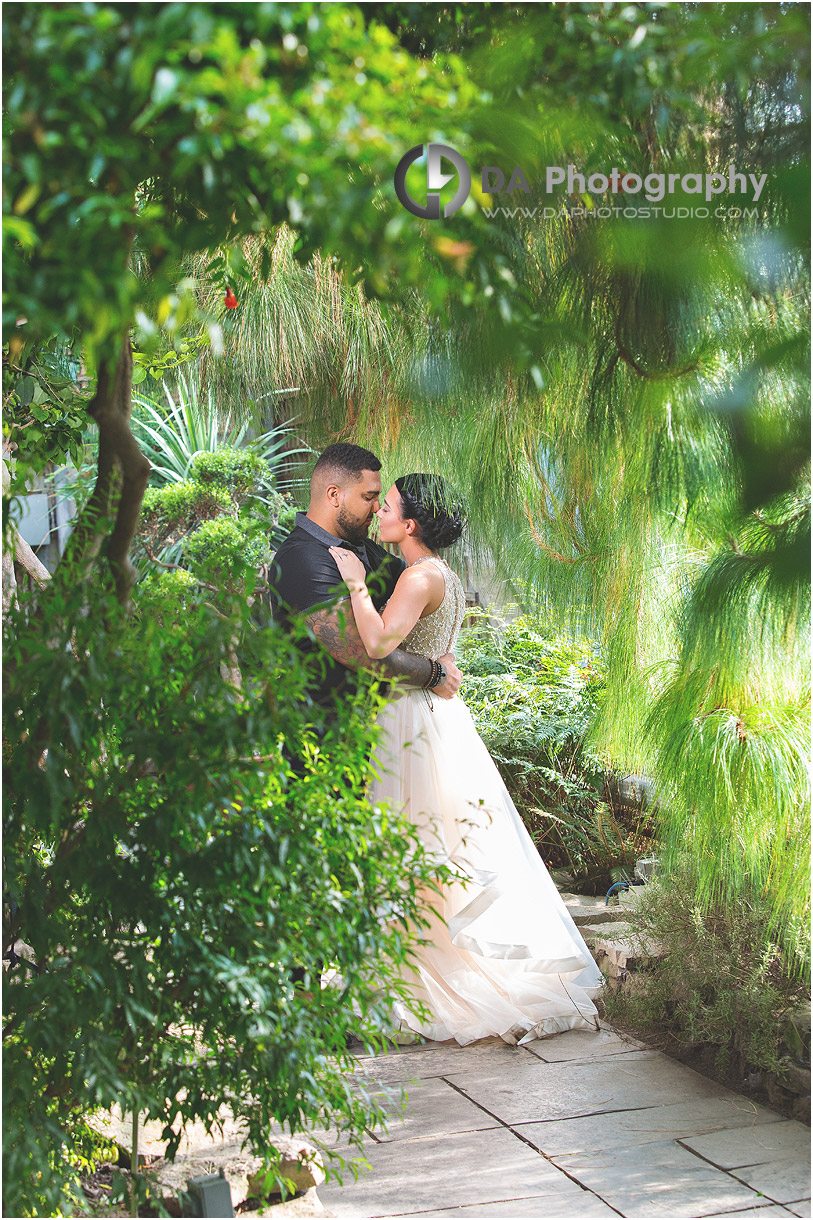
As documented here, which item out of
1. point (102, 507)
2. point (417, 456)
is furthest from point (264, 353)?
point (102, 507)

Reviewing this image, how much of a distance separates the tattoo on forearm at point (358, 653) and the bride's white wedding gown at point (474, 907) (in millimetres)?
65

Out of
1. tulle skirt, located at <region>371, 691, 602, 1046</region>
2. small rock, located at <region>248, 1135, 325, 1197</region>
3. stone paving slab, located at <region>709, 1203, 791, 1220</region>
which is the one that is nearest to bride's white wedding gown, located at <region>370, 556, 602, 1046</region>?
tulle skirt, located at <region>371, 691, 602, 1046</region>

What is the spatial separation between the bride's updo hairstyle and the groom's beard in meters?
0.13

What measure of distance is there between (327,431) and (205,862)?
192 cm

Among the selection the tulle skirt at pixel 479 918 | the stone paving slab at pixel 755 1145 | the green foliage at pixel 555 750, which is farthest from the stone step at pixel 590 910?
the stone paving slab at pixel 755 1145

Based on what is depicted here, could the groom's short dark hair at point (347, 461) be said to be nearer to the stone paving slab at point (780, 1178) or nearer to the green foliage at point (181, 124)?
the green foliage at point (181, 124)

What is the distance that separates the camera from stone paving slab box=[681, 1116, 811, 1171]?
211 cm

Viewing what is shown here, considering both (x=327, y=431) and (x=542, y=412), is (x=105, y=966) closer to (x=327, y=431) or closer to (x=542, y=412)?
(x=542, y=412)

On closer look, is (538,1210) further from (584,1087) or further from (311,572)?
(311,572)

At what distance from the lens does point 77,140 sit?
1158 mm

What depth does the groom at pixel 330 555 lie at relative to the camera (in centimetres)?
296

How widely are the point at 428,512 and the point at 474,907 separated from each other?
3.60ft

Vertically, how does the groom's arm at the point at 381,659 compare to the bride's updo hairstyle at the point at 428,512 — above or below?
below

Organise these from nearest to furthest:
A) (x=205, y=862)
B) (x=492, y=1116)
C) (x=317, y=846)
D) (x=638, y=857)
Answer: (x=205, y=862) → (x=317, y=846) → (x=492, y=1116) → (x=638, y=857)
